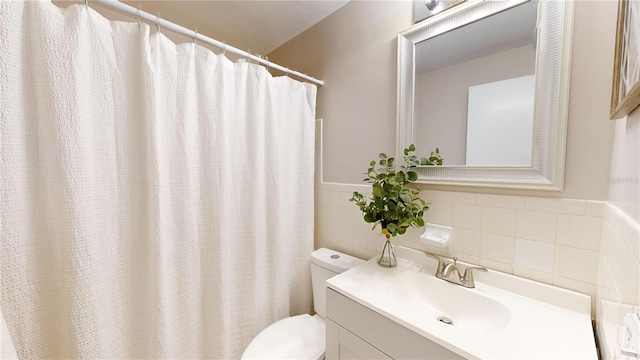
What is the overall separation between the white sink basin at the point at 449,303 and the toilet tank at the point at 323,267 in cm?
33

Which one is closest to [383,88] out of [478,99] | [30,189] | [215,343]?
[478,99]

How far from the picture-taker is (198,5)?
52.9 inches

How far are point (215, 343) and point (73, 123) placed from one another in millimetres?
1078

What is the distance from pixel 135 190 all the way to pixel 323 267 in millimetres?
963

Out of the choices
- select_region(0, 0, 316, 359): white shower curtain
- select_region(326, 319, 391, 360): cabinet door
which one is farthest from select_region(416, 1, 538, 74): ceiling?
select_region(326, 319, 391, 360): cabinet door

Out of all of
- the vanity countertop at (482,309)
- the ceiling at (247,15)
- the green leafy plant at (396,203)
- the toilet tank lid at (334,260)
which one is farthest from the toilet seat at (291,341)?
the ceiling at (247,15)

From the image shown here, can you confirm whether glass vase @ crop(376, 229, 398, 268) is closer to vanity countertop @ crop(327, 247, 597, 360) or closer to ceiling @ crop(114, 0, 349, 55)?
vanity countertop @ crop(327, 247, 597, 360)

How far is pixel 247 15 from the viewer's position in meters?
1.42

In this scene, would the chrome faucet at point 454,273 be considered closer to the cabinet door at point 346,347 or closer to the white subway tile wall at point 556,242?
Result: the white subway tile wall at point 556,242

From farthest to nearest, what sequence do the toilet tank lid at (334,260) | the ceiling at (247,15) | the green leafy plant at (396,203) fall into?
the ceiling at (247,15) < the toilet tank lid at (334,260) < the green leafy plant at (396,203)

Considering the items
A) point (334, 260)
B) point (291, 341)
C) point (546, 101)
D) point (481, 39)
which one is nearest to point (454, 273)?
point (334, 260)

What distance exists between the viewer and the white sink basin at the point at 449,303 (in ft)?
2.55

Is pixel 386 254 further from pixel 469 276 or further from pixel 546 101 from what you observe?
pixel 546 101

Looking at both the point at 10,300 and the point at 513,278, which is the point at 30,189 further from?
the point at 513,278
